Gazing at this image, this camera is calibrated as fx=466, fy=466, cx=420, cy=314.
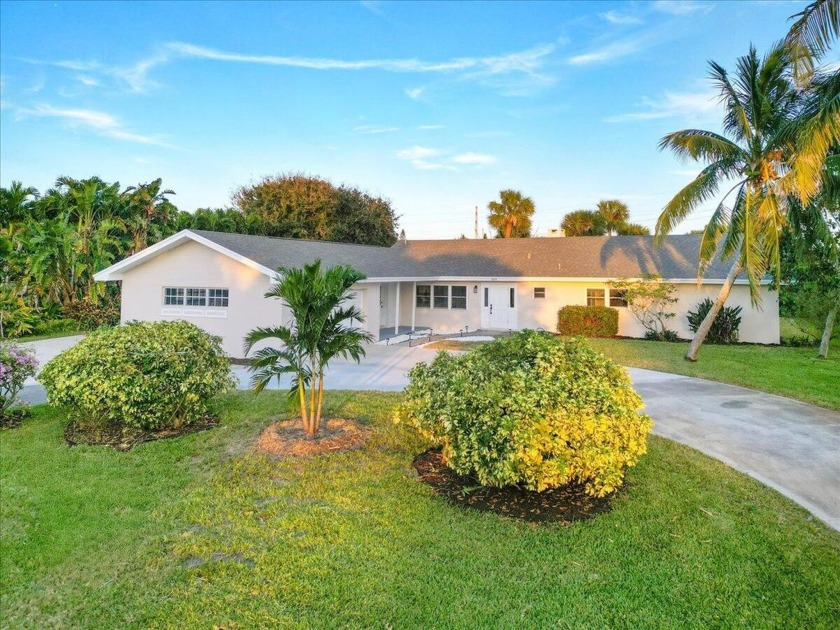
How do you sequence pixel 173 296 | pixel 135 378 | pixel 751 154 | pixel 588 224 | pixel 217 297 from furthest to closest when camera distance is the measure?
pixel 588 224
pixel 173 296
pixel 217 297
pixel 751 154
pixel 135 378

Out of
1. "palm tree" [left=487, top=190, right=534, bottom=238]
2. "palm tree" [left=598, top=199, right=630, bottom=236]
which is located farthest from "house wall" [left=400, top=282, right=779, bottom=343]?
"palm tree" [left=598, top=199, right=630, bottom=236]

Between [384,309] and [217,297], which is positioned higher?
[217,297]

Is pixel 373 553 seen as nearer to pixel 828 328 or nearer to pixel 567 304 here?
pixel 828 328

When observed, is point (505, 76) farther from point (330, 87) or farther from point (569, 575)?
point (569, 575)

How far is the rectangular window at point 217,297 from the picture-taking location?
14092 millimetres

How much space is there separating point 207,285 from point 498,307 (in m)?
12.0

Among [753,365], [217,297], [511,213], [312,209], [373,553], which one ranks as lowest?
[373,553]

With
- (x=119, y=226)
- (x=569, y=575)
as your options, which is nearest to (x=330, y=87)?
(x=119, y=226)

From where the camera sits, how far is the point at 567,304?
65.5 feet

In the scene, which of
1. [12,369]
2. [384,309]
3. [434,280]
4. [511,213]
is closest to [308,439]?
[12,369]

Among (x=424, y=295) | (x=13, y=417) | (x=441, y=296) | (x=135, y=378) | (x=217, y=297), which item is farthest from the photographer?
(x=424, y=295)

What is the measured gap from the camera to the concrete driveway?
5574 mm

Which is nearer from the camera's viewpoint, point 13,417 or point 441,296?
point 13,417

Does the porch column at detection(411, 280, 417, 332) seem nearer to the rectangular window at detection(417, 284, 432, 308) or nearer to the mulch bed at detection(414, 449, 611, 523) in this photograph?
the rectangular window at detection(417, 284, 432, 308)
